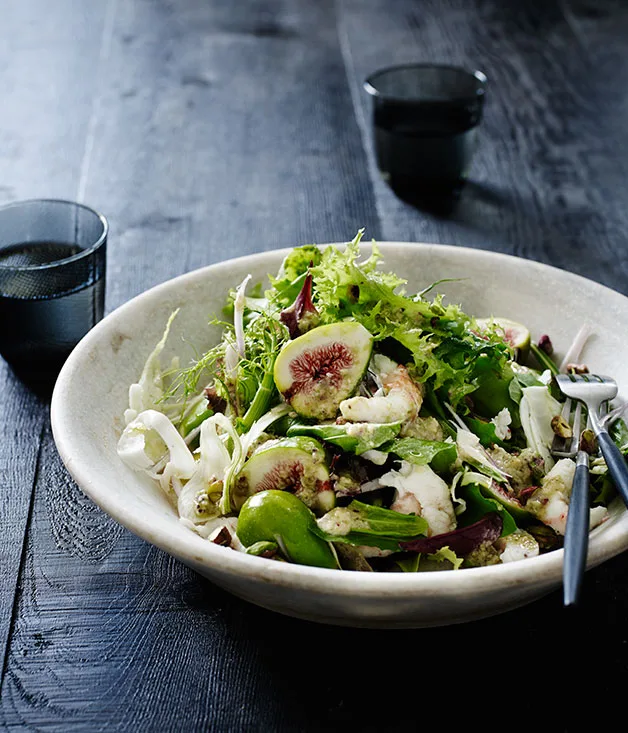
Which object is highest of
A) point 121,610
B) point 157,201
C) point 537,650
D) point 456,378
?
point 456,378

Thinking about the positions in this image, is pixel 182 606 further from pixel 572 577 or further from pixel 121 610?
pixel 572 577

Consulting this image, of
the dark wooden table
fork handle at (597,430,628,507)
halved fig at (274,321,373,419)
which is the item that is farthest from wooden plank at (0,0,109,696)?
fork handle at (597,430,628,507)

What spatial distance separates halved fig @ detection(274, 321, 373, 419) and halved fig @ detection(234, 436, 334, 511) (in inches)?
4.8

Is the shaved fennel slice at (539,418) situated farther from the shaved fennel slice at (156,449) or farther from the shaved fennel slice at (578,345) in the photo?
the shaved fennel slice at (156,449)

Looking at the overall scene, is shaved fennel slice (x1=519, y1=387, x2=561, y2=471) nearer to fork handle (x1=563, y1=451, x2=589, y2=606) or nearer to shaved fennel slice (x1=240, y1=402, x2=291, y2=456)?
fork handle (x1=563, y1=451, x2=589, y2=606)

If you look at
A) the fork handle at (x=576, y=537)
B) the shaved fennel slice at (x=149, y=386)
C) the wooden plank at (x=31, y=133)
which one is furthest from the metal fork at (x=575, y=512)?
the wooden plank at (x=31, y=133)

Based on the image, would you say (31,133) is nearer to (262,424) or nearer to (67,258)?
(67,258)

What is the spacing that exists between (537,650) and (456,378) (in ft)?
1.98

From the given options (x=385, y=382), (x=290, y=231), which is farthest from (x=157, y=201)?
(x=385, y=382)

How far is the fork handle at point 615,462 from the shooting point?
178 centimetres

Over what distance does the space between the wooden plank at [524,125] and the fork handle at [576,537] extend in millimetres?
1634

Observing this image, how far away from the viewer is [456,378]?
204 centimetres

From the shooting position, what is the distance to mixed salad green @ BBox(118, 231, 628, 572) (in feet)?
5.88

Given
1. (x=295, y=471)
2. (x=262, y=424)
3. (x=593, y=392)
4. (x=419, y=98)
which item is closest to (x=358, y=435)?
(x=295, y=471)
